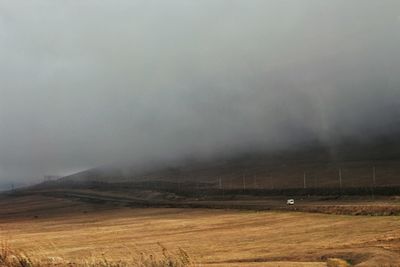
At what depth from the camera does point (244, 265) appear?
103 feet

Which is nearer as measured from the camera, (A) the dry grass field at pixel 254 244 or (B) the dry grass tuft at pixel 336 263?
(B) the dry grass tuft at pixel 336 263

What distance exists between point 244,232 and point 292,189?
109 meters

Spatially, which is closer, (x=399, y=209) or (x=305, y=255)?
(x=305, y=255)

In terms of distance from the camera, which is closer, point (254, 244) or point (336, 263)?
point (336, 263)

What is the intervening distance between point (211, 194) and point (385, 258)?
152914 millimetres

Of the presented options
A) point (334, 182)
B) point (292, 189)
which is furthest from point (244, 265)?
point (334, 182)

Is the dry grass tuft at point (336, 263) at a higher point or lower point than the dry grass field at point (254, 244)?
higher

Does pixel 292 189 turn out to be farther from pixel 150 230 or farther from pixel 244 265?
pixel 244 265

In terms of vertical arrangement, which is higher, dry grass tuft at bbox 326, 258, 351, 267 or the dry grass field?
dry grass tuft at bbox 326, 258, 351, 267

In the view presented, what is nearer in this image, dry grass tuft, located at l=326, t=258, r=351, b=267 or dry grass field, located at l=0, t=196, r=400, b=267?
dry grass tuft, located at l=326, t=258, r=351, b=267

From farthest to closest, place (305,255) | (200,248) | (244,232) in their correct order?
→ (244,232) < (200,248) < (305,255)

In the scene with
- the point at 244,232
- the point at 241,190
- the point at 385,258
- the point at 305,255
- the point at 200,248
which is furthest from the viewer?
the point at 241,190

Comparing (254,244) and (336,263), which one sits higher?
(336,263)

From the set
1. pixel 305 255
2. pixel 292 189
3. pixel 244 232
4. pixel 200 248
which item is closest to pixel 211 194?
pixel 292 189
